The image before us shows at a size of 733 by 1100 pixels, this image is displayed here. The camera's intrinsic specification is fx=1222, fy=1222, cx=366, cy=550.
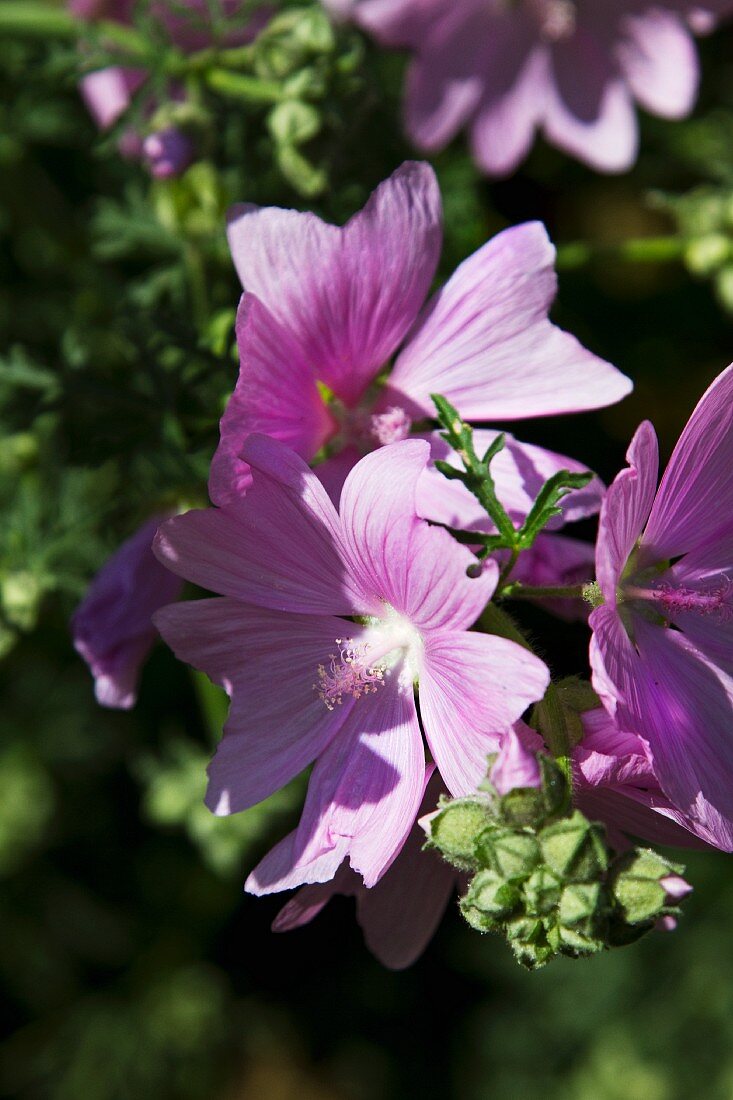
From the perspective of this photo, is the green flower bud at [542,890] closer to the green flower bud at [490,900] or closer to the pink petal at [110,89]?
the green flower bud at [490,900]

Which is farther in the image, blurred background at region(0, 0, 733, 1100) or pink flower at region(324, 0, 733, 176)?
pink flower at region(324, 0, 733, 176)

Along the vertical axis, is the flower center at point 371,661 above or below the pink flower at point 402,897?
above

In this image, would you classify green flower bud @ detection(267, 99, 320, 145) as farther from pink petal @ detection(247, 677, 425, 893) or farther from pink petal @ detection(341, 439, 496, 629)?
pink petal @ detection(247, 677, 425, 893)

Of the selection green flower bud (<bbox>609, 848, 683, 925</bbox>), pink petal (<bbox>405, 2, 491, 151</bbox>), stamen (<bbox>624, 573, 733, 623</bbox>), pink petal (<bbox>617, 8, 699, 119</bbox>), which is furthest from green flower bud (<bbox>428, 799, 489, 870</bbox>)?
pink petal (<bbox>617, 8, 699, 119</bbox>)

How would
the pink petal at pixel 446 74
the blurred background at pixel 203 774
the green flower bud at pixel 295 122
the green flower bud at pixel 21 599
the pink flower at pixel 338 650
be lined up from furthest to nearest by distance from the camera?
the pink petal at pixel 446 74
the blurred background at pixel 203 774
the green flower bud at pixel 21 599
the green flower bud at pixel 295 122
the pink flower at pixel 338 650

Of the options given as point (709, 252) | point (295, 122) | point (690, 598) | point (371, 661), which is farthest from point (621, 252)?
point (371, 661)

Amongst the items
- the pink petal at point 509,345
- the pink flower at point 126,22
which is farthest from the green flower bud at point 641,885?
the pink flower at point 126,22

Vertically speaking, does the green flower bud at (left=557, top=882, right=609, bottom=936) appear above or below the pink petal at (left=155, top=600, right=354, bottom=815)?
below
